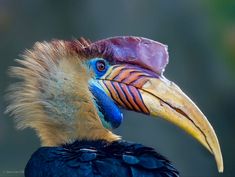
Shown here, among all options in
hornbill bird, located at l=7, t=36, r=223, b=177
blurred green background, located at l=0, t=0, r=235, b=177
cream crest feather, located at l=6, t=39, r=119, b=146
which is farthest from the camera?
blurred green background, located at l=0, t=0, r=235, b=177

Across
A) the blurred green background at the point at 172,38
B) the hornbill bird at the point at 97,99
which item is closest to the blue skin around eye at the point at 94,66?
the hornbill bird at the point at 97,99

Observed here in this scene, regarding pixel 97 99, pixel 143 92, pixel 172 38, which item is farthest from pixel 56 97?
pixel 172 38

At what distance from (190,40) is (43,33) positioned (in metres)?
1.08

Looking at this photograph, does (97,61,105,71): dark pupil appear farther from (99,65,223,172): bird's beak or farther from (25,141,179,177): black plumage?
(25,141,179,177): black plumage

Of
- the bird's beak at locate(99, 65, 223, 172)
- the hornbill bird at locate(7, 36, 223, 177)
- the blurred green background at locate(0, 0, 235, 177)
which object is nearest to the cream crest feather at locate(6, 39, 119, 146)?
the hornbill bird at locate(7, 36, 223, 177)

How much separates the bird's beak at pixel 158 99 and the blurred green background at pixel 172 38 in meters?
2.86

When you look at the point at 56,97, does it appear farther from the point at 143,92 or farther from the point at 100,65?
the point at 143,92

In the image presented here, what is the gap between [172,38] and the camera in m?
6.14

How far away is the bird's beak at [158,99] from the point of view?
303 cm

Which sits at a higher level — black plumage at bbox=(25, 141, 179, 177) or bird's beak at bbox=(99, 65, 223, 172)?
bird's beak at bbox=(99, 65, 223, 172)

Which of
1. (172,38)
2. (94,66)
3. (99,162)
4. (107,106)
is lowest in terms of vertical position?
(172,38)

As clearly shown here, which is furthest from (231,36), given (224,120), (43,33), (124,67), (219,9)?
(124,67)

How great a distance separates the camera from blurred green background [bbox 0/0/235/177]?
6.09 m

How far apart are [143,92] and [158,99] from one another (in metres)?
0.06
